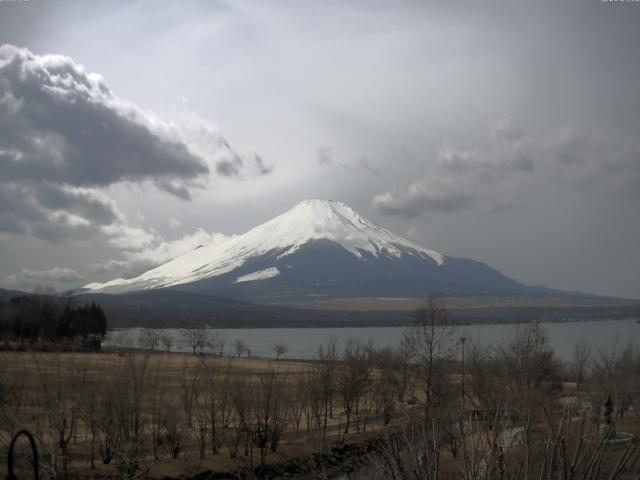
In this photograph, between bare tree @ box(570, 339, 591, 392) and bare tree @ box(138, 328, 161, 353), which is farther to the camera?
bare tree @ box(138, 328, 161, 353)

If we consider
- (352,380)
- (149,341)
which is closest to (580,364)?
(352,380)

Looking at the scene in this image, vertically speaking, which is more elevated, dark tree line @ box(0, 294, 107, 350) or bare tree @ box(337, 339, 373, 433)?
dark tree line @ box(0, 294, 107, 350)

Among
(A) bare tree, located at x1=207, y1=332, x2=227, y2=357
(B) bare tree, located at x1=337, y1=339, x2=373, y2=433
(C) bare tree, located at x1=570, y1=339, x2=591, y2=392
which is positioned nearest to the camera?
(B) bare tree, located at x1=337, y1=339, x2=373, y2=433

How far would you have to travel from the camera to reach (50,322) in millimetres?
92375

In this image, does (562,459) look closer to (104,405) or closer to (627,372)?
(104,405)

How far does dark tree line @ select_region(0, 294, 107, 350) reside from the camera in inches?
3479

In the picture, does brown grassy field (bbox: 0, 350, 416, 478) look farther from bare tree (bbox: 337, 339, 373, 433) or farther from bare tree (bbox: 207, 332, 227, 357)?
bare tree (bbox: 207, 332, 227, 357)

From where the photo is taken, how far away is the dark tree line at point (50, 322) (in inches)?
3479

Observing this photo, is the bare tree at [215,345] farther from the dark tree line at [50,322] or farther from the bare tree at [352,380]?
the bare tree at [352,380]

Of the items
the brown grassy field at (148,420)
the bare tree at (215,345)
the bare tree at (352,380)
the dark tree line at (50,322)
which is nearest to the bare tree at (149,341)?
the dark tree line at (50,322)

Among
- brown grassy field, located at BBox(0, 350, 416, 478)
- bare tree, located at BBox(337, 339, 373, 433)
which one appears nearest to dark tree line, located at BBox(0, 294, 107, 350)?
bare tree, located at BBox(337, 339, 373, 433)

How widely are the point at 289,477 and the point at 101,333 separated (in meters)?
80.4

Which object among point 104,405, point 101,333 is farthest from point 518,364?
point 101,333

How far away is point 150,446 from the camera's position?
3080 centimetres
